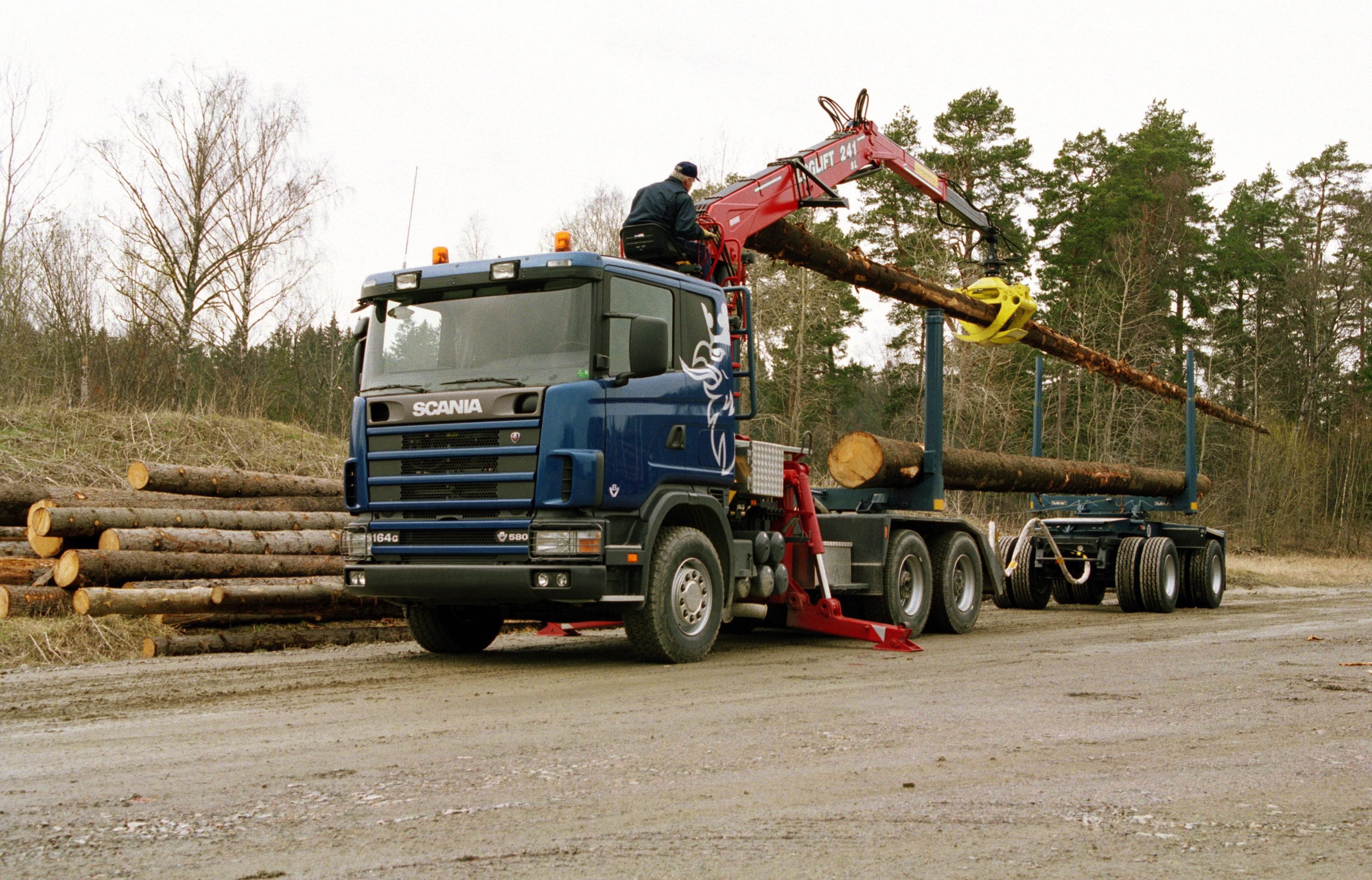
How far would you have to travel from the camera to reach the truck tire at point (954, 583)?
12.2 meters

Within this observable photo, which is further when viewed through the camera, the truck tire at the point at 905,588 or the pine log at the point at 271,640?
the truck tire at the point at 905,588

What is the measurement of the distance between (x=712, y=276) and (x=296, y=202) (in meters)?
23.5

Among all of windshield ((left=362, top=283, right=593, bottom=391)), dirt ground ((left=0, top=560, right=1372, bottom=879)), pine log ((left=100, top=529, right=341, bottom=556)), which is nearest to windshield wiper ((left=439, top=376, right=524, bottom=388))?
windshield ((left=362, top=283, right=593, bottom=391))

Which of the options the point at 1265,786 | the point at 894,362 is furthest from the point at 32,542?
the point at 894,362

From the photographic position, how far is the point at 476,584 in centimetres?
809

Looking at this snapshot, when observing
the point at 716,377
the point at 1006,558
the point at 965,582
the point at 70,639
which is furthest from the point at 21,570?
the point at 1006,558

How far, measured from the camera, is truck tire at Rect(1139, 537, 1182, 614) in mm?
16344

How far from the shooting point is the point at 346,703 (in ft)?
22.5

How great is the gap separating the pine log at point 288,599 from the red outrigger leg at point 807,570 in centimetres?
389

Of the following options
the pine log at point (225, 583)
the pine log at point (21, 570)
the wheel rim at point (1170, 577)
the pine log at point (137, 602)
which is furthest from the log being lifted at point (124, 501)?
the wheel rim at point (1170, 577)

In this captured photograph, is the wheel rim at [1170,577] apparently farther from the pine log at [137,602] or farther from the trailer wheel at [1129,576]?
the pine log at [137,602]

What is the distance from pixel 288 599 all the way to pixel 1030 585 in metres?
11.1

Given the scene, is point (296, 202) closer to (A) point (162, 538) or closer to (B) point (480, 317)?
(A) point (162, 538)

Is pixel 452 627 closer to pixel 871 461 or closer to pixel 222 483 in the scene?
pixel 222 483
